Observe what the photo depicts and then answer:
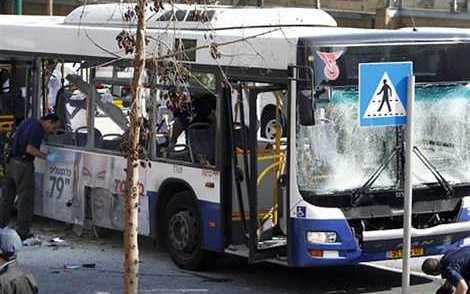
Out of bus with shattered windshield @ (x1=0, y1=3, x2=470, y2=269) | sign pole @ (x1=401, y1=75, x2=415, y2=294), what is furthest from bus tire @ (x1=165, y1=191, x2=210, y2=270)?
sign pole @ (x1=401, y1=75, x2=415, y2=294)

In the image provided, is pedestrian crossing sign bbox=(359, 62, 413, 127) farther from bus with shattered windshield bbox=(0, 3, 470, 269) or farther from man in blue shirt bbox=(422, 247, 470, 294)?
bus with shattered windshield bbox=(0, 3, 470, 269)

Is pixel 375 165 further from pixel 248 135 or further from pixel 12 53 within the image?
pixel 12 53

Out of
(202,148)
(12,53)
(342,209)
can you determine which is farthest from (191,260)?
(12,53)

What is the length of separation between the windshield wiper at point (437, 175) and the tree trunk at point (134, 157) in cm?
451

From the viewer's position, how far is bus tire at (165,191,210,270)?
11727 mm

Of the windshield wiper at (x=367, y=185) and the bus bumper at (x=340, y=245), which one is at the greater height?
the windshield wiper at (x=367, y=185)

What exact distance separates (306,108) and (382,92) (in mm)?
2034

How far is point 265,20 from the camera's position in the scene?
466 inches

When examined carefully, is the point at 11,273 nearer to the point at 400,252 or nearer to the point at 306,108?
the point at 306,108

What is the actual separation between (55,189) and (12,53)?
1.99 meters

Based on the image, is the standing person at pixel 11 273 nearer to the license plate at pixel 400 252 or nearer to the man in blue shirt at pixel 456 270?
the man in blue shirt at pixel 456 270

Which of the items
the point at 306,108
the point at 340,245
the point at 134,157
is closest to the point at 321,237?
the point at 340,245

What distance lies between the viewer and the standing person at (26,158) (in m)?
13.3

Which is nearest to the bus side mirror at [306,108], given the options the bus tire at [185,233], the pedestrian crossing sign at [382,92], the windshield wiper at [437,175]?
the windshield wiper at [437,175]
